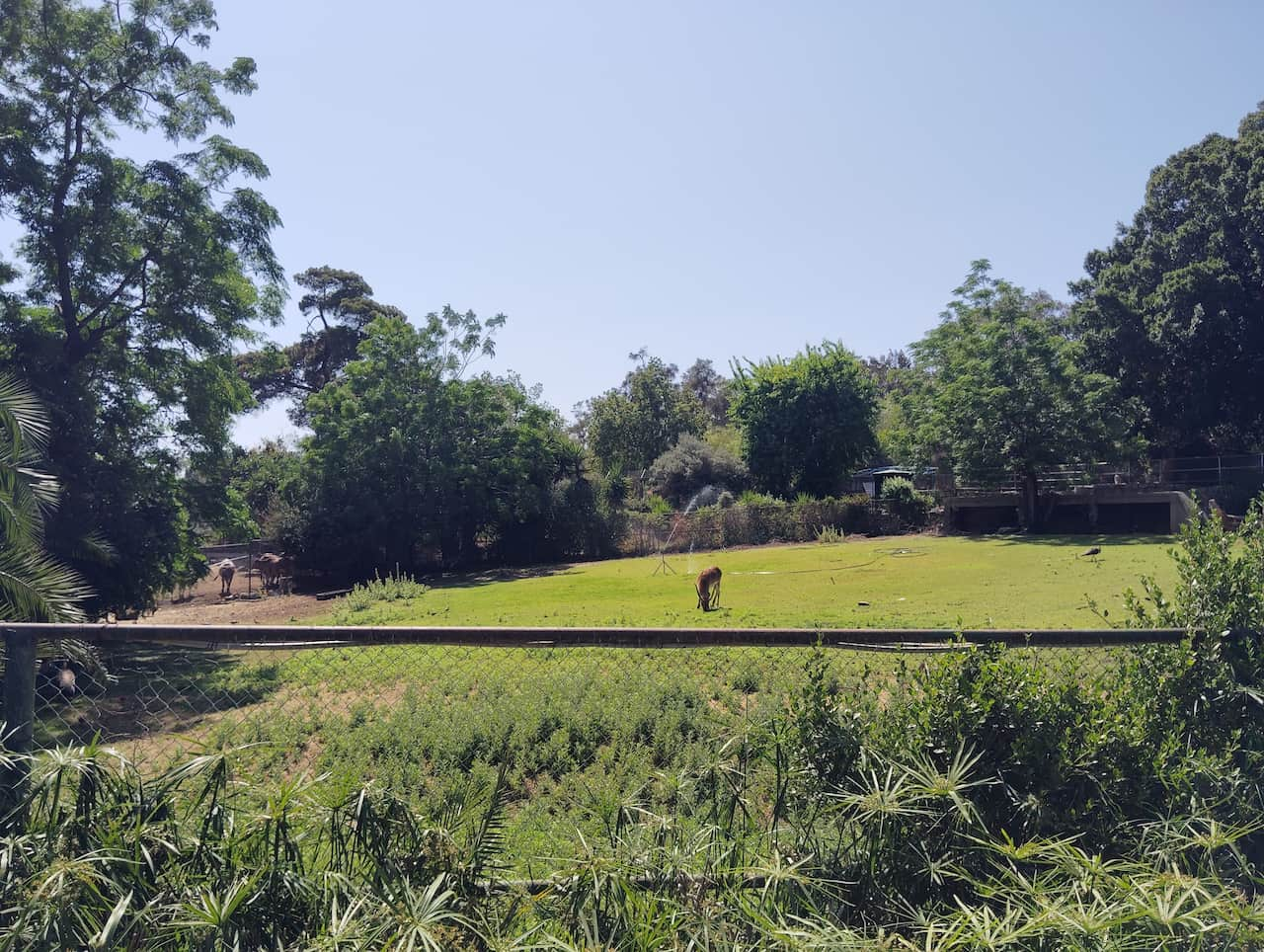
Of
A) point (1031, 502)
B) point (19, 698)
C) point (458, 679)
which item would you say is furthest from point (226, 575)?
point (1031, 502)

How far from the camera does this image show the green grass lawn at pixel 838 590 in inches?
533

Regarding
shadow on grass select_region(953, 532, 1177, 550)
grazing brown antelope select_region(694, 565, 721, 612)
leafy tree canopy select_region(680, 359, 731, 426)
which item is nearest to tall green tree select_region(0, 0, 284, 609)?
grazing brown antelope select_region(694, 565, 721, 612)

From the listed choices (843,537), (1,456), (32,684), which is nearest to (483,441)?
(843,537)

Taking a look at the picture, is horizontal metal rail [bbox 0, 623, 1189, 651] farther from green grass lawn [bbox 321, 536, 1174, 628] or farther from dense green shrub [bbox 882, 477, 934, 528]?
dense green shrub [bbox 882, 477, 934, 528]

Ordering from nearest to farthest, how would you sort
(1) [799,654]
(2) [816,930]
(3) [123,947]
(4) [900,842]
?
(2) [816,930], (3) [123,947], (4) [900,842], (1) [799,654]

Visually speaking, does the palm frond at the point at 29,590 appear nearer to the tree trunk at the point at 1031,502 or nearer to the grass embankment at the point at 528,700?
the grass embankment at the point at 528,700

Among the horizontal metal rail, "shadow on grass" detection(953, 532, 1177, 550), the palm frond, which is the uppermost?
the palm frond

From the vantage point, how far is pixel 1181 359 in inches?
1395

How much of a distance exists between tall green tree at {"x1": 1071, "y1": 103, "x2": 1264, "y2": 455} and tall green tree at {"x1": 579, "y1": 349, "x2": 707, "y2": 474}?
22.6m

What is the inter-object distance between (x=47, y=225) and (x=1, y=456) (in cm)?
814

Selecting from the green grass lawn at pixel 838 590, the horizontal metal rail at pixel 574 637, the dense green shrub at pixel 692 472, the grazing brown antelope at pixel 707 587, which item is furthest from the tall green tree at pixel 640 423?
the horizontal metal rail at pixel 574 637

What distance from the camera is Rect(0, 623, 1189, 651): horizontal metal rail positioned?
3.77 m

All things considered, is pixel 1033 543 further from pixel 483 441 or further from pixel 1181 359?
pixel 483 441

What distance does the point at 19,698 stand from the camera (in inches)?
131
